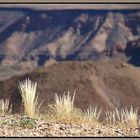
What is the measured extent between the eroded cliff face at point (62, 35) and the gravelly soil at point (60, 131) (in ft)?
246

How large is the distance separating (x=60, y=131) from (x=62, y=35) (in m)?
89.1

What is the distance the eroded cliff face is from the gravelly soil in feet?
246

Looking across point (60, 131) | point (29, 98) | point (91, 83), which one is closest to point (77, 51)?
point (91, 83)

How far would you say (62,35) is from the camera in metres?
98.6

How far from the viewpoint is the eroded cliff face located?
9162 cm

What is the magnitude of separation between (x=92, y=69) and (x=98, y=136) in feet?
154

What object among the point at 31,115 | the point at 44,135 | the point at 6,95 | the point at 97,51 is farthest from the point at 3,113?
the point at 97,51

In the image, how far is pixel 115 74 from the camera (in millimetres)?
54375

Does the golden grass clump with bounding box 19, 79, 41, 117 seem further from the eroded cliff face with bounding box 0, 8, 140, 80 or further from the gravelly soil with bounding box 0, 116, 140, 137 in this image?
the eroded cliff face with bounding box 0, 8, 140, 80

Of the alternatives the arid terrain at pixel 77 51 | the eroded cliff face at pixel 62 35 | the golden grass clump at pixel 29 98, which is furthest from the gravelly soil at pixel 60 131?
the eroded cliff face at pixel 62 35

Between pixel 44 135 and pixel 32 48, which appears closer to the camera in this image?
pixel 44 135

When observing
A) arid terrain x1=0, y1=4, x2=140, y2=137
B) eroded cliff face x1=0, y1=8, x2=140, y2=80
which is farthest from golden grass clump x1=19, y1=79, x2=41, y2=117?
eroded cliff face x1=0, y1=8, x2=140, y2=80

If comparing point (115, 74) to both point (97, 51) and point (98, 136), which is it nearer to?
point (97, 51)

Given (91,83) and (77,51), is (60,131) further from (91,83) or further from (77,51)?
(77,51)
